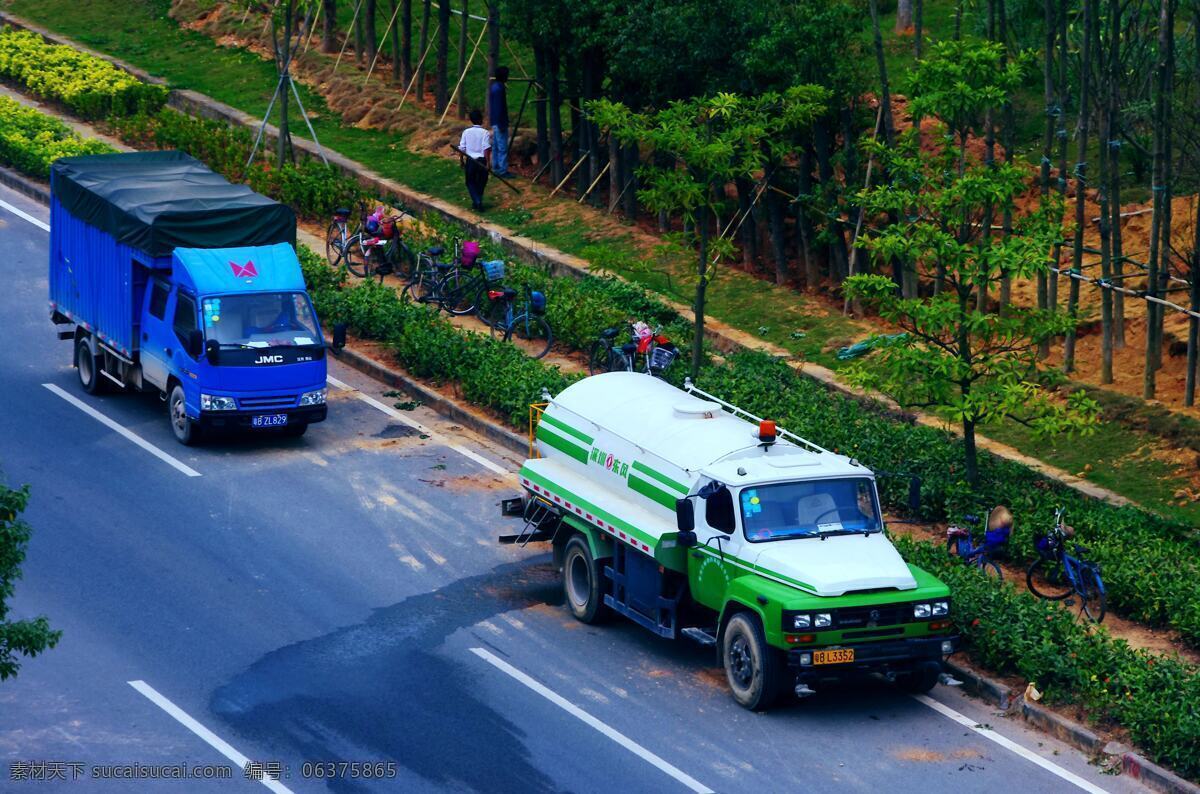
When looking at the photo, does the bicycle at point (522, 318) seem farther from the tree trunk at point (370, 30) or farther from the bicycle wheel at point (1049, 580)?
the tree trunk at point (370, 30)

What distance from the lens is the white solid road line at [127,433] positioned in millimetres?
22891

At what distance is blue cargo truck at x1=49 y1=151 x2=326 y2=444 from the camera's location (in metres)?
23.2

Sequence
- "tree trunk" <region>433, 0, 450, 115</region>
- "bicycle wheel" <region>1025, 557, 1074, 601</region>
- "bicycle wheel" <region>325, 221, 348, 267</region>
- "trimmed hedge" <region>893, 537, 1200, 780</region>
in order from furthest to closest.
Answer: "tree trunk" <region>433, 0, 450, 115</region>
"bicycle wheel" <region>325, 221, 348, 267</region>
"bicycle wheel" <region>1025, 557, 1074, 601</region>
"trimmed hedge" <region>893, 537, 1200, 780</region>

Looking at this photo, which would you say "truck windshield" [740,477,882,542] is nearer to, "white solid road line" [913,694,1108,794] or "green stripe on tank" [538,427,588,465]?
"white solid road line" [913,694,1108,794]

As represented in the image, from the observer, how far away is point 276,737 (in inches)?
625

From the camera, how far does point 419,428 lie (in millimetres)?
24734

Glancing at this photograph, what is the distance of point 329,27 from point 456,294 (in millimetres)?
15347

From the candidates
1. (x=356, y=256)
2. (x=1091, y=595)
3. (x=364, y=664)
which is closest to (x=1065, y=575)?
(x=1091, y=595)

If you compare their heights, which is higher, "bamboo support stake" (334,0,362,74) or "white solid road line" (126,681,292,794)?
"bamboo support stake" (334,0,362,74)

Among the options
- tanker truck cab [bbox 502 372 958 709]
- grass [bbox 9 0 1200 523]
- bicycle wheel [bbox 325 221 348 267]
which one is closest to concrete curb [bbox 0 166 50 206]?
grass [bbox 9 0 1200 523]

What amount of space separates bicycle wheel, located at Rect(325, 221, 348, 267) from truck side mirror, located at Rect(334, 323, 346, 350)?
4685 millimetres

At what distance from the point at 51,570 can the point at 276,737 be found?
4984 mm

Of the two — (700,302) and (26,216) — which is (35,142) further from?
(700,302)

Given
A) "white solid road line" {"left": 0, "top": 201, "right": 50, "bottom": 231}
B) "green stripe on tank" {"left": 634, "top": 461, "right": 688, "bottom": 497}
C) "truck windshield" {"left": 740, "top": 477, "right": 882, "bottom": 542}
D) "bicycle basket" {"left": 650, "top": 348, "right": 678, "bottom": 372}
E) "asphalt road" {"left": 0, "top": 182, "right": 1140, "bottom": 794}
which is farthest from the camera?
"white solid road line" {"left": 0, "top": 201, "right": 50, "bottom": 231}
